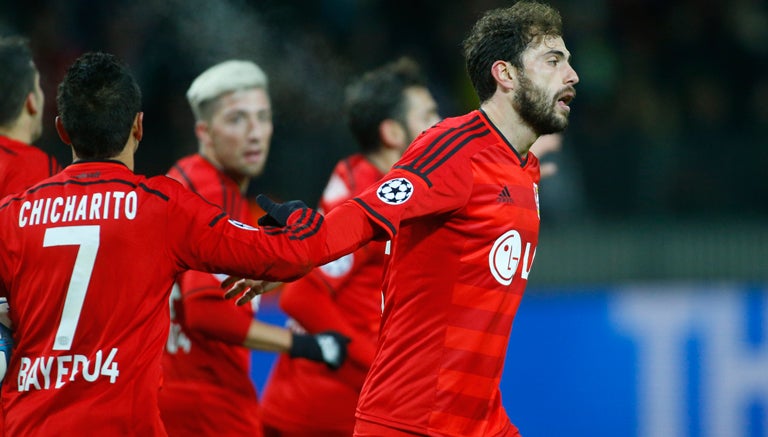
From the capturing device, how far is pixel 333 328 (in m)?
5.91

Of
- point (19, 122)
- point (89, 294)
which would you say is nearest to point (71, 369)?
point (89, 294)

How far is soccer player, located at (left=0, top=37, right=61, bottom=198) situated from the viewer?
15.0 feet

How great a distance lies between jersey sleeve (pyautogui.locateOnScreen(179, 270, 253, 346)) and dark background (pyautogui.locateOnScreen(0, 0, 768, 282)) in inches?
105

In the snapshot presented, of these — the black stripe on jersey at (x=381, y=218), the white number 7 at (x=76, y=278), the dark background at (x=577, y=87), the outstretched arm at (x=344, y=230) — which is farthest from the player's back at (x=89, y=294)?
the dark background at (x=577, y=87)

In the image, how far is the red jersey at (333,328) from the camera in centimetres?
596

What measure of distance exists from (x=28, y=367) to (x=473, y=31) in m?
1.97

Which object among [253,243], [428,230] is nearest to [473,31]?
[428,230]

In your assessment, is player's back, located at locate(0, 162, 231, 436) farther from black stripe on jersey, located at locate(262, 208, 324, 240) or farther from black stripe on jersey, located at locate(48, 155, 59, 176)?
black stripe on jersey, located at locate(48, 155, 59, 176)

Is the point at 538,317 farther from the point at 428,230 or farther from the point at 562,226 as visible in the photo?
the point at 428,230

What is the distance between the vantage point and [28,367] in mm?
3779

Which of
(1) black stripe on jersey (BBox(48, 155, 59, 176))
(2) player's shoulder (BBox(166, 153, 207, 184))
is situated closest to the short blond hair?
(2) player's shoulder (BBox(166, 153, 207, 184))

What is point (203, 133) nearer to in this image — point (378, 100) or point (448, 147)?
point (378, 100)

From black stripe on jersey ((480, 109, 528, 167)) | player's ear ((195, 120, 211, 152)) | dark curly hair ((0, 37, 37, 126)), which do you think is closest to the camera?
black stripe on jersey ((480, 109, 528, 167))

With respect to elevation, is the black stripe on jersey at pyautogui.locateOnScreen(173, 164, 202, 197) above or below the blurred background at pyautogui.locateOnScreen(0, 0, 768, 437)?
below
